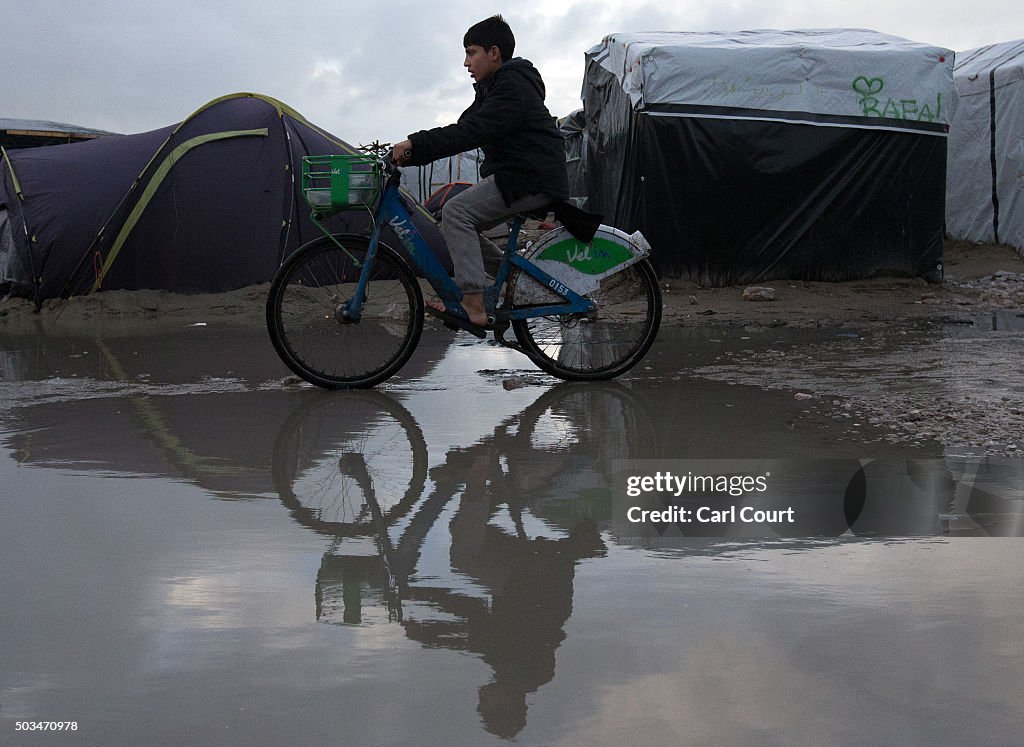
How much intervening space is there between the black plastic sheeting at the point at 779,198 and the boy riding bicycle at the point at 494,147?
643 cm

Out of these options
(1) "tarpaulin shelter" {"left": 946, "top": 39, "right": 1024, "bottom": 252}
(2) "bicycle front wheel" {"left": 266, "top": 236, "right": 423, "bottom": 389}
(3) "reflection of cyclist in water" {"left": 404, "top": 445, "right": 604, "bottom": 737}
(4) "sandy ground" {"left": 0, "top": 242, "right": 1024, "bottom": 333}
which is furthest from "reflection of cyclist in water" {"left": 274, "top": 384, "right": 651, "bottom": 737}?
(1) "tarpaulin shelter" {"left": 946, "top": 39, "right": 1024, "bottom": 252}

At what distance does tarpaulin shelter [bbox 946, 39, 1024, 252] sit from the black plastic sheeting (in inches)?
148

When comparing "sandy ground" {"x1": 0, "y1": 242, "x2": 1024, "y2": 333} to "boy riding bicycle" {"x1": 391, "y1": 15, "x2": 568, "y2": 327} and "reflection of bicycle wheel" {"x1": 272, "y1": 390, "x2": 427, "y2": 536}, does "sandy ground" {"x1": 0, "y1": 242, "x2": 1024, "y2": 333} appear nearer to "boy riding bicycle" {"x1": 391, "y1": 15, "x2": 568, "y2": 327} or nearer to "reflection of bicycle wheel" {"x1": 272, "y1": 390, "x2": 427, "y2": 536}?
"boy riding bicycle" {"x1": 391, "y1": 15, "x2": 568, "y2": 327}

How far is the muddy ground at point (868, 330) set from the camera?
482 cm

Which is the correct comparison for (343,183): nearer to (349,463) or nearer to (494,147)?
(494,147)

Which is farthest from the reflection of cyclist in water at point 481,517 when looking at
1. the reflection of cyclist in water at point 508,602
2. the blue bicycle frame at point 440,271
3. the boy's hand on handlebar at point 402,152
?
the boy's hand on handlebar at point 402,152

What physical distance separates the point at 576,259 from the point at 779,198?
6.80 metres

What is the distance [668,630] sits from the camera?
245cm

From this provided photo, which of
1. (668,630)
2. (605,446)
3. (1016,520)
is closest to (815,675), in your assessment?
(668,630)

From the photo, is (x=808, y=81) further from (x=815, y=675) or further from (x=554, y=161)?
(x=815, y=675)

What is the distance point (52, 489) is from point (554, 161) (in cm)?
316

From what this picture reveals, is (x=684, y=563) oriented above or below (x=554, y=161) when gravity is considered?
below

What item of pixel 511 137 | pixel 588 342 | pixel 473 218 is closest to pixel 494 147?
pixel 511 137

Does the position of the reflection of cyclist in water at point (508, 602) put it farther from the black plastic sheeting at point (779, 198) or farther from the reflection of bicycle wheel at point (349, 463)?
the black plastic sheeting at point (779, 198)
